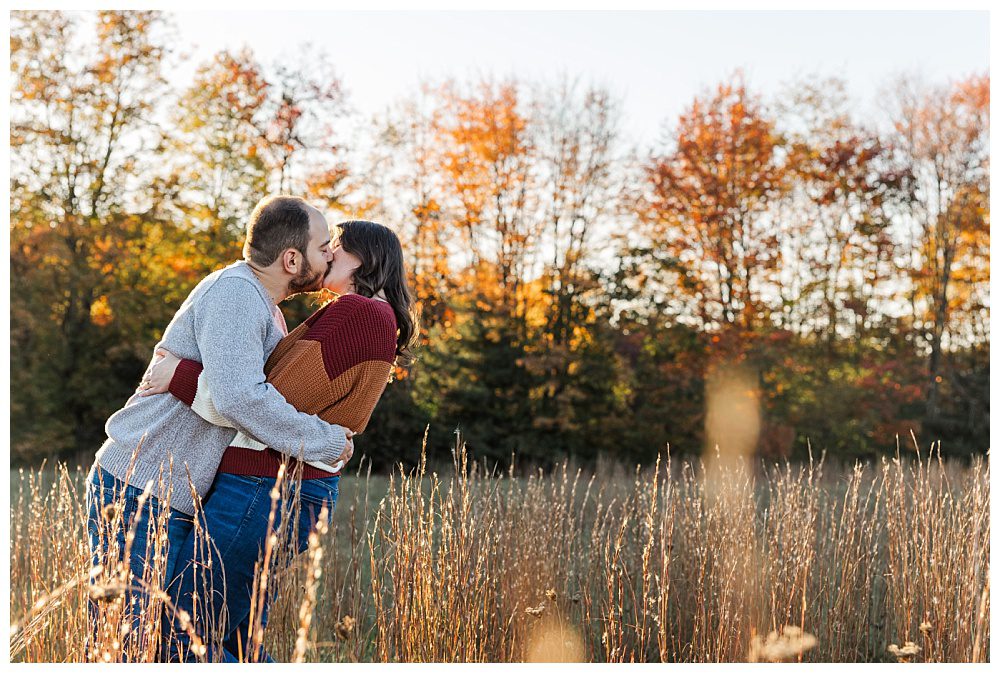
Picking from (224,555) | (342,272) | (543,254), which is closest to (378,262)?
(342,272)

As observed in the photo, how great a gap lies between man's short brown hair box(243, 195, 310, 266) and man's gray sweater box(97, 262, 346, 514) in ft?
0.24

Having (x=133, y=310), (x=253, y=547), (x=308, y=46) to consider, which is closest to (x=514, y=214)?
(x=308, y=46)

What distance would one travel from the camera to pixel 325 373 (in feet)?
7.09

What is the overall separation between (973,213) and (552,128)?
6.85 meters

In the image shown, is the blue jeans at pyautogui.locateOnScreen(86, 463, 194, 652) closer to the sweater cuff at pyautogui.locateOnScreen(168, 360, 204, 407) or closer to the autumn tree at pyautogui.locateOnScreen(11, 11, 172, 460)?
the sweater cuff at pyautogui.locateOnScreen(168, 360, 204, 407)

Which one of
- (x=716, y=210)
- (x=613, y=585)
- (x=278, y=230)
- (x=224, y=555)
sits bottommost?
(x=613, y=585)

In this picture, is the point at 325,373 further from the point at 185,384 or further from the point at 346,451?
the point at 185,384

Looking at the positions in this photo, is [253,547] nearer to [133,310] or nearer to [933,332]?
[133,310]

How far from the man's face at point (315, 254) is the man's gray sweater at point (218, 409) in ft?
0.36

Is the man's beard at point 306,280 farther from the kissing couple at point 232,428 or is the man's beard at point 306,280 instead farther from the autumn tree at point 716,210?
the autumn tree at point 716,210

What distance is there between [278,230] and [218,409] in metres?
0.50

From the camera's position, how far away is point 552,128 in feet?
44.6

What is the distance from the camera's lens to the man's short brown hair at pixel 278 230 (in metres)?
2.25

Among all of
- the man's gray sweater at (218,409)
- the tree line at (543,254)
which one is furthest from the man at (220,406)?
the tree line at (543,254)
